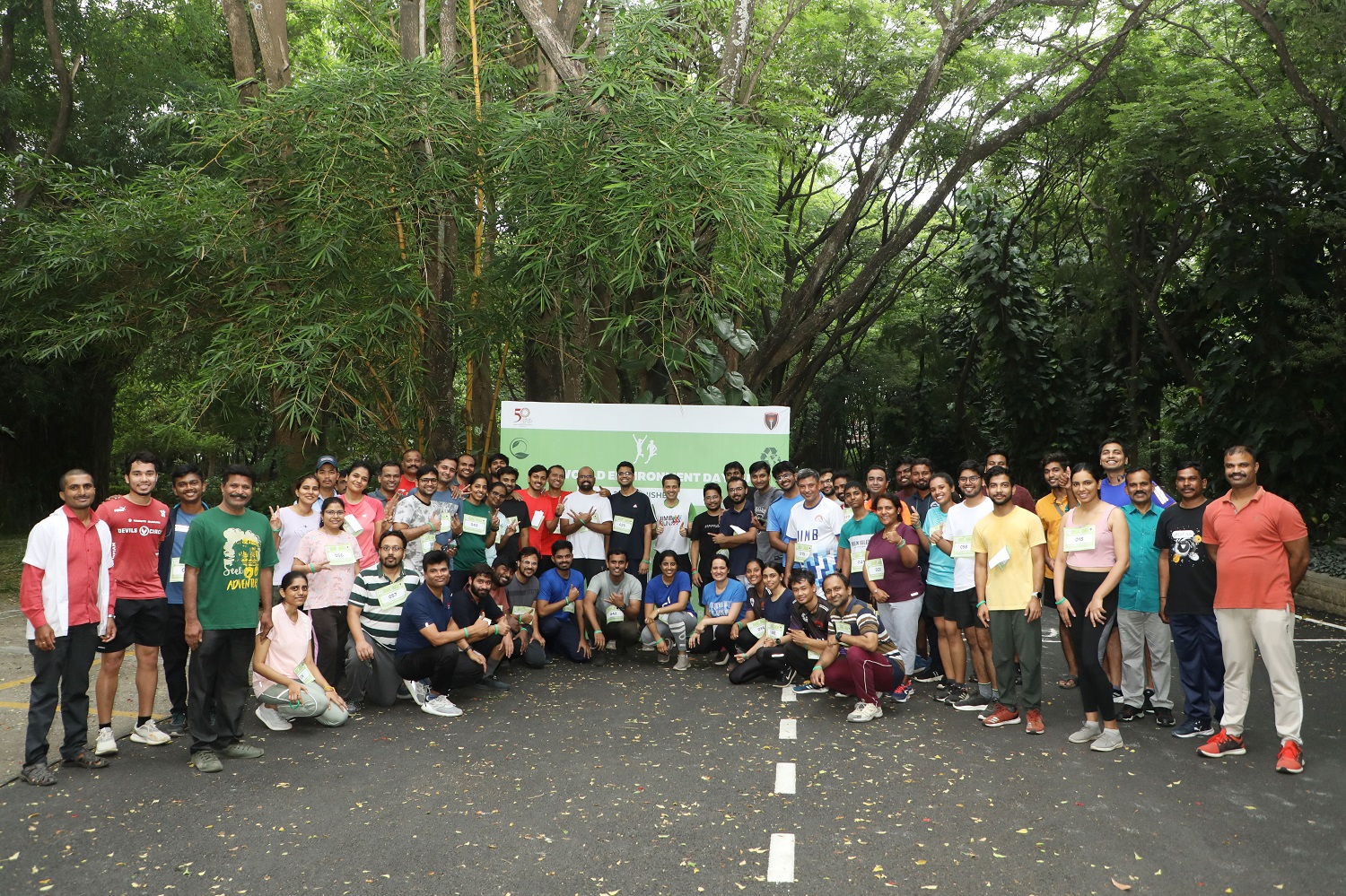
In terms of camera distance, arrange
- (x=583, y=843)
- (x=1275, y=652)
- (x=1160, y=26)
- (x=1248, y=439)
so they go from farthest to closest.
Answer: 1. (x=1160, y=26)
2. (x=1248, y=439)
3. (x=1275, y=652)
4. (x=583, y=843)

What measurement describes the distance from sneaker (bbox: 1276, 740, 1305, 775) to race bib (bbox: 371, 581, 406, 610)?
4947 mm

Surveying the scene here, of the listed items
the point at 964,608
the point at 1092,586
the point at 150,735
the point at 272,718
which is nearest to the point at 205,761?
the point at 150,735

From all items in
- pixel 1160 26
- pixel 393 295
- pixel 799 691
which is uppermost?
pixel 1160 26

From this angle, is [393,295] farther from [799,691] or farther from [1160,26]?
[1160,26]

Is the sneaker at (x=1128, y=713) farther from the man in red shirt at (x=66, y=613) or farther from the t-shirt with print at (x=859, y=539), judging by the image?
the man in red shirt at (x=66, y=613)

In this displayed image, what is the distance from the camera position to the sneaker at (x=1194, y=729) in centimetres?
584

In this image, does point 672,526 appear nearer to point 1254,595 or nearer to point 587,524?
point 587,524

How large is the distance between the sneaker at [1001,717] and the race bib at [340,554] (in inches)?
155

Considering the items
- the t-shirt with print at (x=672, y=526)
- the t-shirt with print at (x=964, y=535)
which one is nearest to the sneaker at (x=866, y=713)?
the t-shirt with print at (x=964, y=535)

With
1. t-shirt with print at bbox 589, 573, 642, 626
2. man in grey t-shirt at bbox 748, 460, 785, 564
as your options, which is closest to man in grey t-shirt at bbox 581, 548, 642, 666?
t-shirt with print at bbox 589, 573, 642, 626

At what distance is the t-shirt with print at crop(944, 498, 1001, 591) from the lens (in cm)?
660

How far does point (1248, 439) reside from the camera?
1182 cm

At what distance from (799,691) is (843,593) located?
990 millimetres

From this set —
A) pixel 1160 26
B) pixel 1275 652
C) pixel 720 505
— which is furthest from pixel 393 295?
pixel 1160 26
